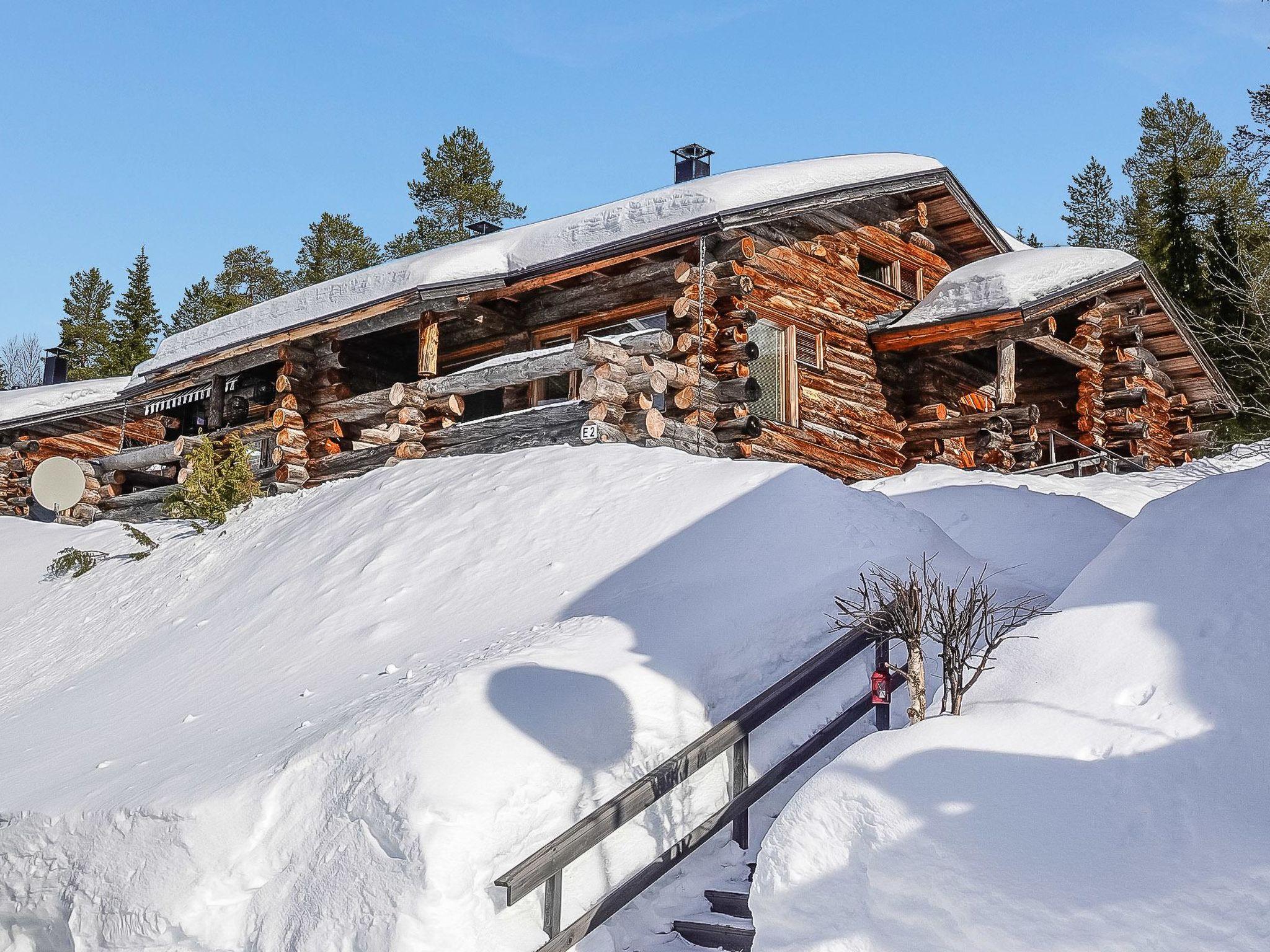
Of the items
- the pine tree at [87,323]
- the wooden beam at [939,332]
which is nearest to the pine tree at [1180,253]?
the wooden beam at [939,332]

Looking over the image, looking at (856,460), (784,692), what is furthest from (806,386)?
(784,692)

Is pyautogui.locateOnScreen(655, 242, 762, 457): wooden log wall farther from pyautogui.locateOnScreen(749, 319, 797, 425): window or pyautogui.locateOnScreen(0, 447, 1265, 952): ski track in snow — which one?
pyautogui.locateOnScreen(0, 447, 1265, 952): ski track in snow

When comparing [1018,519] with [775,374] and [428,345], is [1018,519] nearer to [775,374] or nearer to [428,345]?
[775,374]

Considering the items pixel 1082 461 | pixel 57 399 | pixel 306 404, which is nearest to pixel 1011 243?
pixel 1082 461

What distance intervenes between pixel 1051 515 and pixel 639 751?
5973mm

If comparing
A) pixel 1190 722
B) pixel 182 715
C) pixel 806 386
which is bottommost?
pixel 182 715

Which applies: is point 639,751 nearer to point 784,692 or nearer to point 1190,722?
point 784,692

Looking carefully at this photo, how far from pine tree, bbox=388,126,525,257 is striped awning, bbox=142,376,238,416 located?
50.1ft

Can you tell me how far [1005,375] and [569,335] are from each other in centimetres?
586

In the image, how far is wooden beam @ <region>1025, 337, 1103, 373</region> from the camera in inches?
638

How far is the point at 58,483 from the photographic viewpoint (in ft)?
59.4

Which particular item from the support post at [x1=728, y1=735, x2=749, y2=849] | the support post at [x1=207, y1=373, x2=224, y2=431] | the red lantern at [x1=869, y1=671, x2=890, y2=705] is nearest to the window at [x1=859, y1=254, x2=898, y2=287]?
the support post at [x1=207, y1=373, x2=224, y2=431]

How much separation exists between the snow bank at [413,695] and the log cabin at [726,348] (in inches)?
84.2

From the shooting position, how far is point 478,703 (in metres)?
7.07
